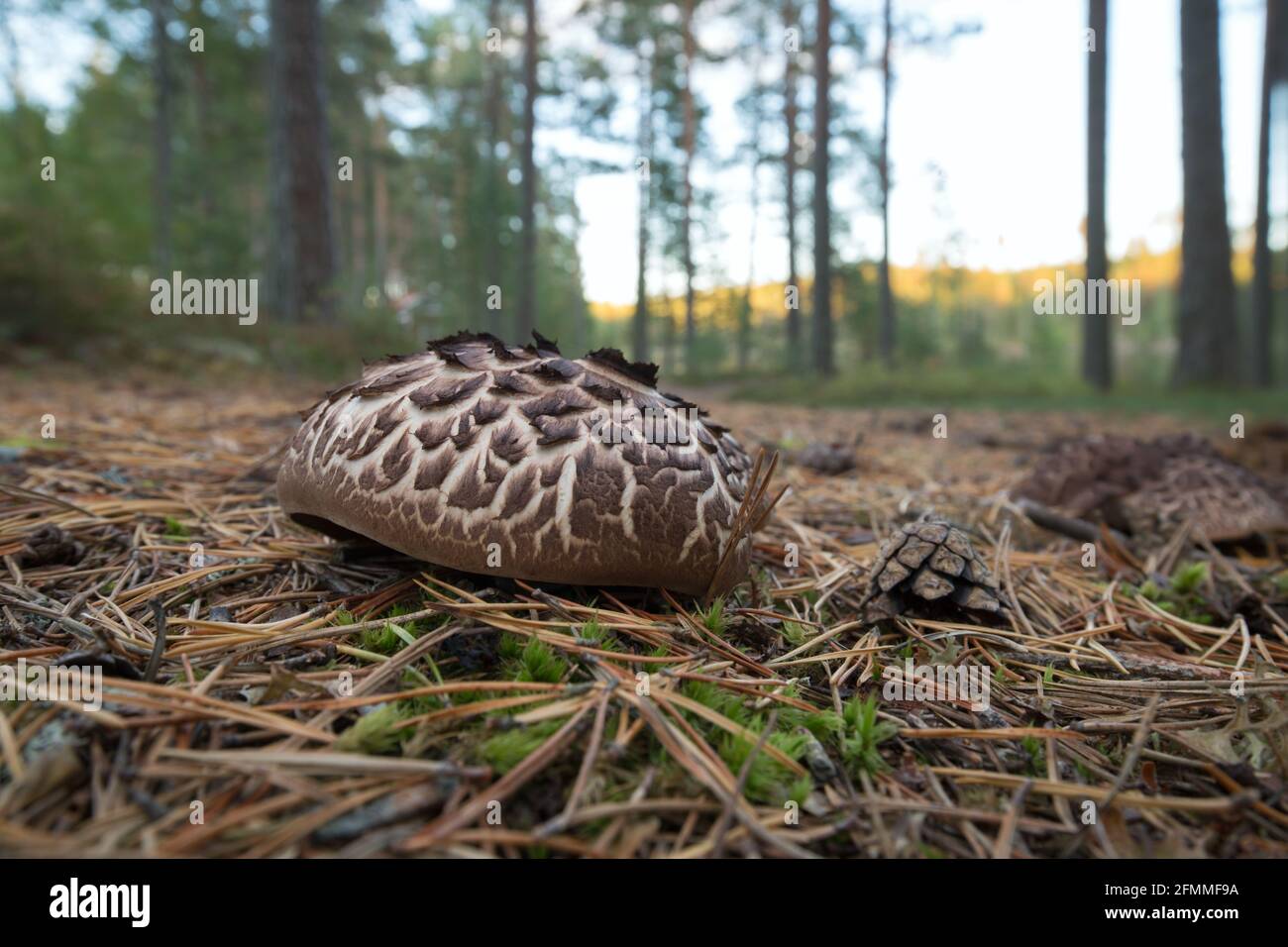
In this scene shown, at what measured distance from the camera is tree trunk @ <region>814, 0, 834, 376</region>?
13.9 meters

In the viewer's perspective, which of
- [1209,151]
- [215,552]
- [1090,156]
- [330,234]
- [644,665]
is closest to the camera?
[644,665]

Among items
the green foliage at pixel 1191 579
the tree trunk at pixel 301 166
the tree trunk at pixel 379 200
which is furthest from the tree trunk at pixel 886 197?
the tree trunk at pixel 379 200

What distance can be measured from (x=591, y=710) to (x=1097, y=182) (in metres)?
16.1

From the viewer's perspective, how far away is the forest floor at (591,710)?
112cm

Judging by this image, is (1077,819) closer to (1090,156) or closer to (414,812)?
(414,812)

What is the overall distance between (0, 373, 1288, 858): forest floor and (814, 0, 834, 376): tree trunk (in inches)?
501

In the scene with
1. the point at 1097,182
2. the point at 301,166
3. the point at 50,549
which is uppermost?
the point at 1097,182

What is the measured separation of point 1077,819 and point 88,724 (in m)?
1.83

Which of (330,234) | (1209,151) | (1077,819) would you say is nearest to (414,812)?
(1077,819)

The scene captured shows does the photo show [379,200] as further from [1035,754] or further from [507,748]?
[1035,754]

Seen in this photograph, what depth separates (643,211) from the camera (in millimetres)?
24859

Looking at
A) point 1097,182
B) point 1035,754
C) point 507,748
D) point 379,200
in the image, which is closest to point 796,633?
point 1035,754

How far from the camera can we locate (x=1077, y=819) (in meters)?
1.30

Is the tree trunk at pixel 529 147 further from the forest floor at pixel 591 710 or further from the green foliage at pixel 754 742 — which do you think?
the green foliage at pixel 754 742
